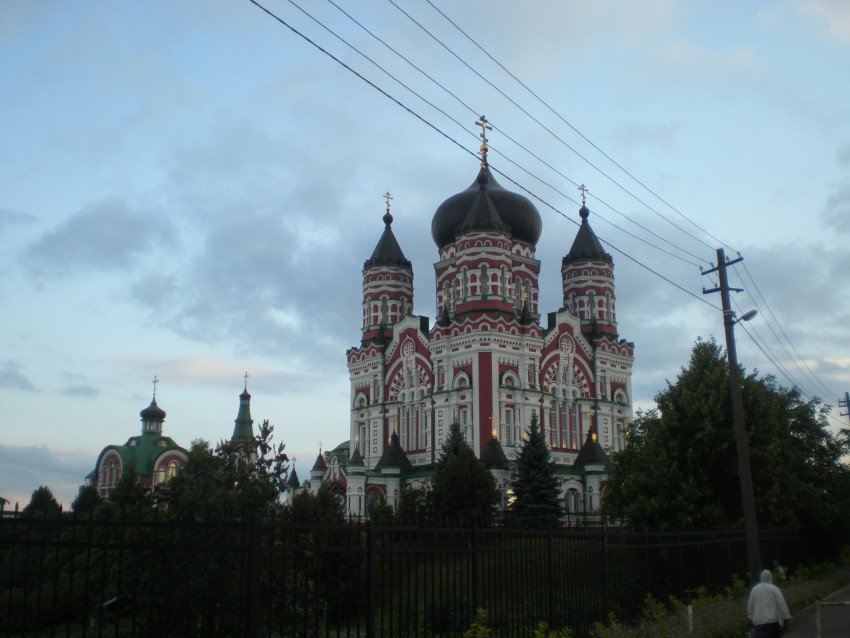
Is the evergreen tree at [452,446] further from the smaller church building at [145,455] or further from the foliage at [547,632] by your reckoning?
the foliage at [547,632]

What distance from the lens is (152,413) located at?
214ft

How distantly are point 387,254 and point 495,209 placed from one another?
29.1 ft

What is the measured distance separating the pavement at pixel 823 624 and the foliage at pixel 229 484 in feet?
29.1

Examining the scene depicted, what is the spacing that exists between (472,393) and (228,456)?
33.3m

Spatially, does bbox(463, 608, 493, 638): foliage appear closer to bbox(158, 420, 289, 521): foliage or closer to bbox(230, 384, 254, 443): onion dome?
bbox(158, 420, 289, 521): foliage

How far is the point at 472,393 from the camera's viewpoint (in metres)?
44.5

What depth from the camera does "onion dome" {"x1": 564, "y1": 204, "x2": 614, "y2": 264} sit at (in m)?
55.1

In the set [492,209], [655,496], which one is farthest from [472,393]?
[655,496]

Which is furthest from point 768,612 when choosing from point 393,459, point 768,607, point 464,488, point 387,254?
point 387,254

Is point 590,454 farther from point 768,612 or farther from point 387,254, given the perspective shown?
point 768,612

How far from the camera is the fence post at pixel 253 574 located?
7.00m

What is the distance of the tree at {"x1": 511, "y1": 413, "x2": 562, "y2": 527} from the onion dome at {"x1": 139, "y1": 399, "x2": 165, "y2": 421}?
1431 inches

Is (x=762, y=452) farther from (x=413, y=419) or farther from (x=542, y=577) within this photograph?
(x=413, y=419)

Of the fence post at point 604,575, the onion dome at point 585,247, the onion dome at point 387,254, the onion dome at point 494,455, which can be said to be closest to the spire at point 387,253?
the onion dome at point 387,254
